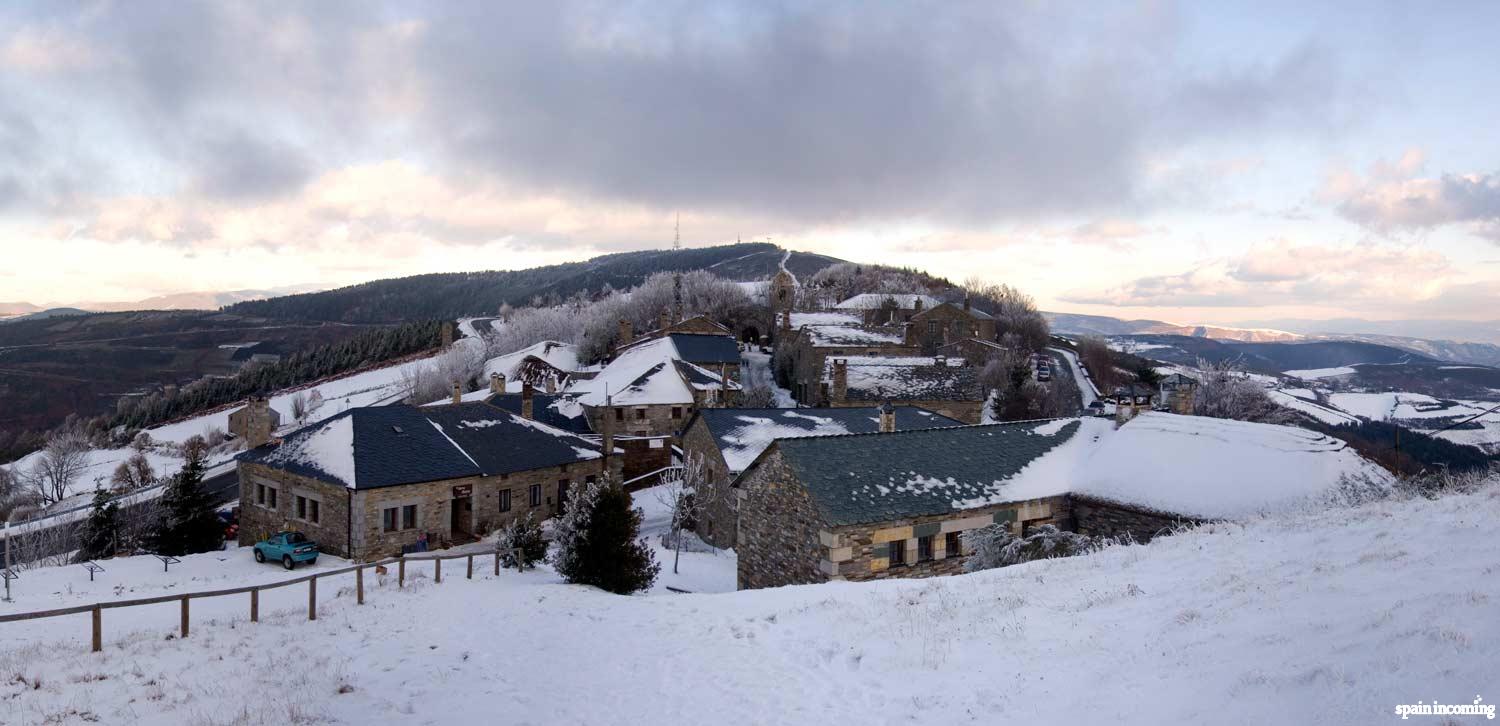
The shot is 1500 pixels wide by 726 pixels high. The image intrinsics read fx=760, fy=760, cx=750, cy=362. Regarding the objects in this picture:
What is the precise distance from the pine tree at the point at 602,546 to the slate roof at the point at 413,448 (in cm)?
1250

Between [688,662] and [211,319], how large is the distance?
765 feet

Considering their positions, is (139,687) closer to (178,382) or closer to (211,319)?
(178,382)

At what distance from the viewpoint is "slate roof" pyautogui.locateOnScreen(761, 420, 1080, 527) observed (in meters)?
18.6

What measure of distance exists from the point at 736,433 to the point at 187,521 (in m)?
24.2

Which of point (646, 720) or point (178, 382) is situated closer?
point (646, 720)

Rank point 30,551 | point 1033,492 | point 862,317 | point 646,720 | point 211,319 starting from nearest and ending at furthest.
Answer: point 646,720, point 1033,492, point 30,551, point 862,317, point 211,319

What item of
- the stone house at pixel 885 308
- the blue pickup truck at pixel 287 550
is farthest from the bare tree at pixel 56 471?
the stone house at pixel 885 308

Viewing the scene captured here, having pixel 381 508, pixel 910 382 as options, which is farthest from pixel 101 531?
pixel 910 382

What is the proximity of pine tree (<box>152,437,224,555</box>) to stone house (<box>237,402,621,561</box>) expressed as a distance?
1.88 m

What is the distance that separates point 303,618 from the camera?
14.8 meters

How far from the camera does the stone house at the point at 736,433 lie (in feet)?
98.7

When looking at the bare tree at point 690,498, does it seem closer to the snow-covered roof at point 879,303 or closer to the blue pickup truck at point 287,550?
the blue pickup truck at point 287,550

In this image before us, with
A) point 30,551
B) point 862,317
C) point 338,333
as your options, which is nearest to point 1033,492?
point 30,551

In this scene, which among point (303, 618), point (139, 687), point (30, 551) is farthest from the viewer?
point (30, 551)
